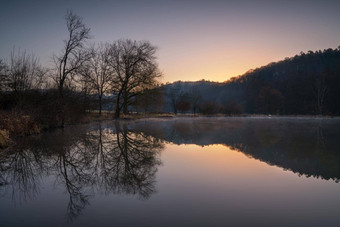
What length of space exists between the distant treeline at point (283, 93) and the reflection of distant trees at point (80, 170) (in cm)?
4616

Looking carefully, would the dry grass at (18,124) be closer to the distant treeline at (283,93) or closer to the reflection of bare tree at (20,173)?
the reflection of bare tree at (20,173)

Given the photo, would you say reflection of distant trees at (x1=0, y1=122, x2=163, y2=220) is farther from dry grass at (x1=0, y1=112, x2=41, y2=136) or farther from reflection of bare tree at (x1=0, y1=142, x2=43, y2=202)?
dry grass at (x1=0, y1=112, x2=41, y2=136)

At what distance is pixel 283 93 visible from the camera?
109 meters

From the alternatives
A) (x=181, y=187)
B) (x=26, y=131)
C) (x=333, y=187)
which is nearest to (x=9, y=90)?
(x=26, y=131)

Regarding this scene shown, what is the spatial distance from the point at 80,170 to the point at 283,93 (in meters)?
115

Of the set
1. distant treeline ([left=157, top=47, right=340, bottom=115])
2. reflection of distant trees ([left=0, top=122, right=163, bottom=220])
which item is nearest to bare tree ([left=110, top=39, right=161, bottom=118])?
distant treeline ([left=157, top=47, right=340, bottom=115])

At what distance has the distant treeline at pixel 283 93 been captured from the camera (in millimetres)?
77812

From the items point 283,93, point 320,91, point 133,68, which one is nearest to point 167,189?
point 133,68

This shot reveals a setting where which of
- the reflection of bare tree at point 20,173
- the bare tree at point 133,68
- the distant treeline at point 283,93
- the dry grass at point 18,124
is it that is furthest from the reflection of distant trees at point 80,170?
the distant treeline at point 283,93

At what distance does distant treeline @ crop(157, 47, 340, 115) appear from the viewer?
77.8 meters

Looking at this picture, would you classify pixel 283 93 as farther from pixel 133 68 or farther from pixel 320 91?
pixel 133 68

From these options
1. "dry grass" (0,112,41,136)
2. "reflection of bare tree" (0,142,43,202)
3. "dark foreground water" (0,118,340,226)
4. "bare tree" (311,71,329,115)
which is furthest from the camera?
"bare tree" (311,71,329,115)

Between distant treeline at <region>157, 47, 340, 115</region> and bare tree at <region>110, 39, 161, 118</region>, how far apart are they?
664 inches

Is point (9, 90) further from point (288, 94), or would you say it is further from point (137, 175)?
point (288, 94)
